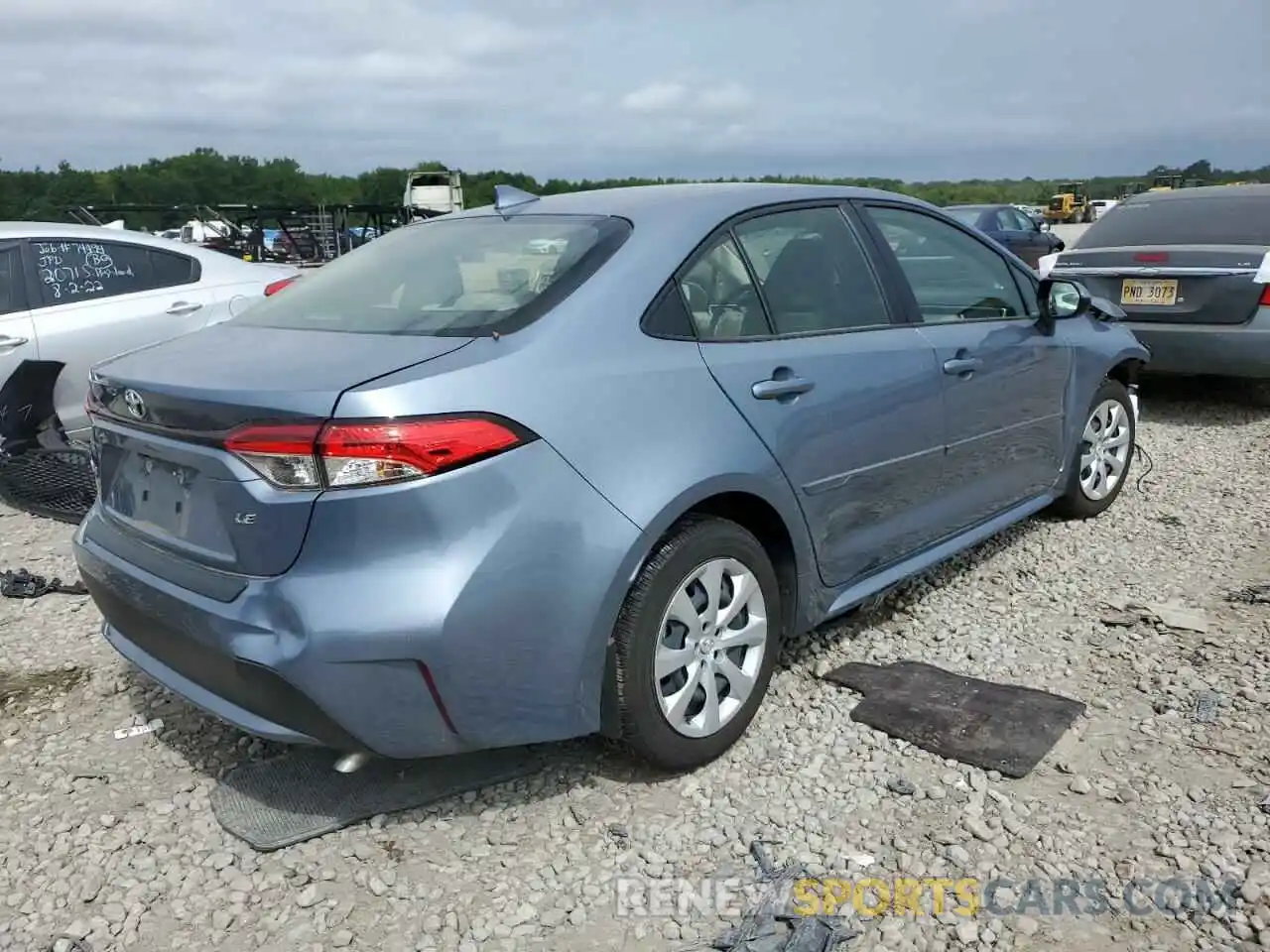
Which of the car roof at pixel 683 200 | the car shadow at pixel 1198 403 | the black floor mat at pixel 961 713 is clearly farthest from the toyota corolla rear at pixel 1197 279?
the black floor mat at pixel 961 713

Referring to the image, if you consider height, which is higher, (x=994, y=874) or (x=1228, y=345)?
(x=1228, y=345)

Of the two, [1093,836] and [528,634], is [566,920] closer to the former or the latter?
[528,634]

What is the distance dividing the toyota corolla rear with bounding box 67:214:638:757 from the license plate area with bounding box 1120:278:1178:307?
5.49 meters

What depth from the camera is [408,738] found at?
2461 mm

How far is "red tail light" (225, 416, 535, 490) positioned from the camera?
229 centimetres

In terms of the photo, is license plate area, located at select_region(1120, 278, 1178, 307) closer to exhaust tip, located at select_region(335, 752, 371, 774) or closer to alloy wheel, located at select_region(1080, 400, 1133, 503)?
alloy wheel, located at select_region(1080, 400, 1133, 503)

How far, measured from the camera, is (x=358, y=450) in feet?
7.53

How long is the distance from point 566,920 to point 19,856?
146 centimetres

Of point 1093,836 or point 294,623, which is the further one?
point 1093,836

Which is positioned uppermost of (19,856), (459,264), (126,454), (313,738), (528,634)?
(459,264)

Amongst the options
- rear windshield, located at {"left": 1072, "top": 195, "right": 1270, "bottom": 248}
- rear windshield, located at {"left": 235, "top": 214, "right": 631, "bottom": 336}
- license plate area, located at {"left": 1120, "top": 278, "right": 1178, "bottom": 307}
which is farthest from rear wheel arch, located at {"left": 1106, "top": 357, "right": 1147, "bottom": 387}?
rear windshield, located at {"left": 235, "top": 214, "right": 631, "bottom": 336}

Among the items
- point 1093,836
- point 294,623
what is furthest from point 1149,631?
point 294,623

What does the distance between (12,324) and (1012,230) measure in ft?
59.7

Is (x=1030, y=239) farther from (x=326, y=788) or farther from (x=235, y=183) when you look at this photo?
(x=235, y=183)
